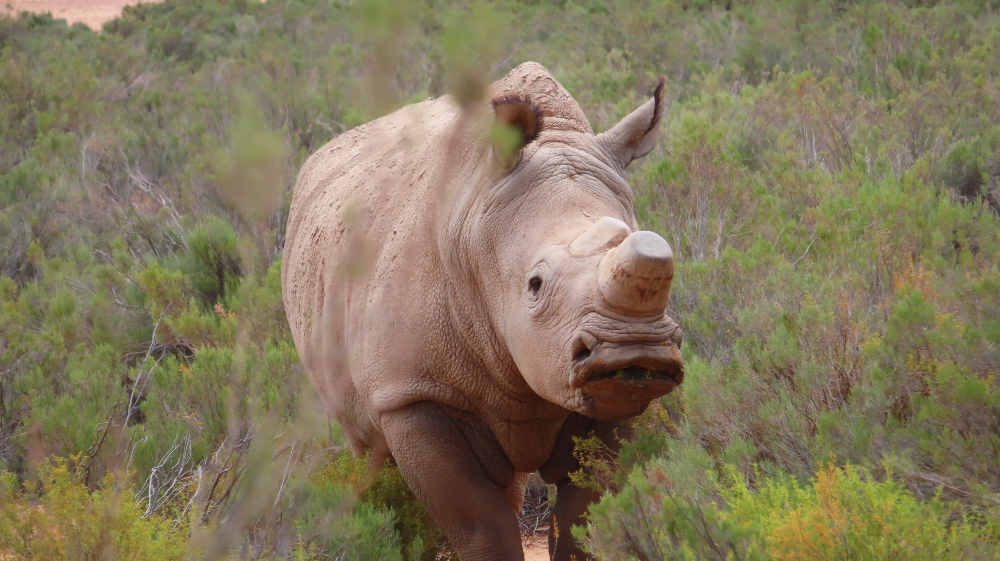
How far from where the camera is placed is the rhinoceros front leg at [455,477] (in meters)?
3.77

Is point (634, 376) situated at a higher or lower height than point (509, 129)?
lower

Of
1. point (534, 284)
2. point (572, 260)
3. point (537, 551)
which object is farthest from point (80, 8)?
point (572, 260)

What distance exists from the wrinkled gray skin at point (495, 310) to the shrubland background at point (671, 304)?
0.98 ft

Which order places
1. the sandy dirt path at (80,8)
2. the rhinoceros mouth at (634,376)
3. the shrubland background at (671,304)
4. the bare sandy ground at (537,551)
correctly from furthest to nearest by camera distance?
the sandy dirt path at (80,8) → the bare sandy ground at (537,551) → the shrubland background at (671,304) → the rhinoceros mouth at (634,376)

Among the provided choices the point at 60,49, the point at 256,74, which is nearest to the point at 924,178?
the point at 256,74

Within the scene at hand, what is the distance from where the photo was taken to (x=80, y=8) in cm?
3312

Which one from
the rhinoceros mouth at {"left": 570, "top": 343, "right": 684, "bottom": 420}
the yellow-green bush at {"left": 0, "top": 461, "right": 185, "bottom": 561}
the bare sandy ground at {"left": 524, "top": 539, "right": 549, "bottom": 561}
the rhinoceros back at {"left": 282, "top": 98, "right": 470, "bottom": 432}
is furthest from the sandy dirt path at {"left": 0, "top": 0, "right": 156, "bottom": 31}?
the rhinoceros mouth at {"left": 570, "top": 343, "right": 684, "bottom": 420}

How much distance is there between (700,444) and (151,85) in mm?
15448

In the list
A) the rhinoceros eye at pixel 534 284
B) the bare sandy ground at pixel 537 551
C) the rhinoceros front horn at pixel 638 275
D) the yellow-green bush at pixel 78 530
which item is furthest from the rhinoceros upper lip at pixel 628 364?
the bare sandy ground at pixel 537 551

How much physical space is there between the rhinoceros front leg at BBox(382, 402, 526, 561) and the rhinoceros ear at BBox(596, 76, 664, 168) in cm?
124

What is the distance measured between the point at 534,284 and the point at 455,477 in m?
1.04

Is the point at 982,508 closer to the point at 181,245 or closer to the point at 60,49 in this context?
the point at 181,245

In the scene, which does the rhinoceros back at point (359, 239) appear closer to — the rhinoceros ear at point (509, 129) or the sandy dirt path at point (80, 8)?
the rhinoceros ear at point (509, 129)

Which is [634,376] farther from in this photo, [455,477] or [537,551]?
[537,551]
